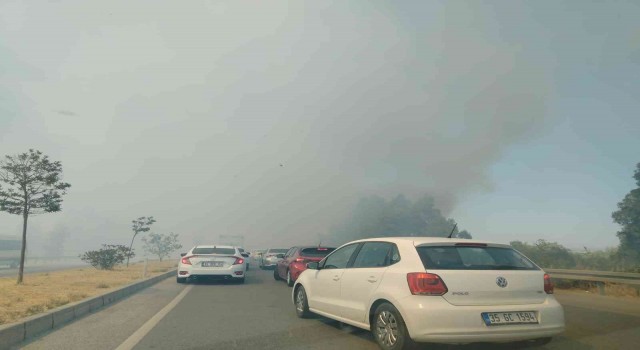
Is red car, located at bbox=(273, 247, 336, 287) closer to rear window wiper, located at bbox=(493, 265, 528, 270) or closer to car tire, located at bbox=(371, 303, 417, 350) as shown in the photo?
car tire, located at bbox=(371, 303, 417, 350)

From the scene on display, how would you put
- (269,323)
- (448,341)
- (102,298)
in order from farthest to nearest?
(102,298) → (269,323) → (448,341)

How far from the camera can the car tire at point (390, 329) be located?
16.2 ft

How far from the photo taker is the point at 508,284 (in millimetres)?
5035

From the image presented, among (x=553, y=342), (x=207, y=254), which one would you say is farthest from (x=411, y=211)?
(x=553, y=342)

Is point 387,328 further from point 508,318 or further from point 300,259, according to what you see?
point 300,259

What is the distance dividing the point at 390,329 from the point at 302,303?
118 inches

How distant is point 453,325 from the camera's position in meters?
4.74

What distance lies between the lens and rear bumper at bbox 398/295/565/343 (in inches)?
187

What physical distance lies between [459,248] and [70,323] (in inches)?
257

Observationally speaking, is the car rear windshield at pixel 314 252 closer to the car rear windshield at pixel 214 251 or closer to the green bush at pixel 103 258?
the car rear windshield at pixel 214 251

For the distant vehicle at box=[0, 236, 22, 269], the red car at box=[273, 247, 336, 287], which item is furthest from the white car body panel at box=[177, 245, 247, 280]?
the distant vehicle at box=[0, 236, 22, 269]

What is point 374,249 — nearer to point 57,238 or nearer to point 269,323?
point 269,323

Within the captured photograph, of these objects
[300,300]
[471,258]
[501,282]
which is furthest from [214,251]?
[501,282]

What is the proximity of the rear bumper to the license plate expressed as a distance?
0.04 meters
